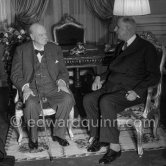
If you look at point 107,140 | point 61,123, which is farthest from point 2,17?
point 107,140

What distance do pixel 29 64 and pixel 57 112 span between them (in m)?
0.57

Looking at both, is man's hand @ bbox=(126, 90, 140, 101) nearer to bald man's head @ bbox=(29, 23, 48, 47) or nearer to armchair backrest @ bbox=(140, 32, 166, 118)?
armchair backrest @ bbox=(140, 32, 166, 118)

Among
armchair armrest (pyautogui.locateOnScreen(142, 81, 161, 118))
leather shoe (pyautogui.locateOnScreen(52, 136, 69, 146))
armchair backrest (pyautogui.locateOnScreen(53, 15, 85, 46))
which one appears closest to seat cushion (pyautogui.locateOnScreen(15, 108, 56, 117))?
leather shoe (pyautogui.locateOnScreen(52, 136, 69, 146))

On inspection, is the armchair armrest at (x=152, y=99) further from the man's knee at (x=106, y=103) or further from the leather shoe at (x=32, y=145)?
the leather shoe at (x=32, y=145)

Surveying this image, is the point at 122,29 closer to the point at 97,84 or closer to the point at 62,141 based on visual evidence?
the point at 97,84

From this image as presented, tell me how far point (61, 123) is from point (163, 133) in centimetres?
113

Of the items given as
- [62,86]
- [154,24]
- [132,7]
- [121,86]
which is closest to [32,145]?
[62,86]

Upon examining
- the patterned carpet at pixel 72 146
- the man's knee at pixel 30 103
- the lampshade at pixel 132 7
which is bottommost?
the patterned carpet at pixel 72 146

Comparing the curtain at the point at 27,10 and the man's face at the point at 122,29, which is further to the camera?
the curtain at the point at 27,10

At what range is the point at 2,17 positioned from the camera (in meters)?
5.59

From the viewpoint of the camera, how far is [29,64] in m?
3.93

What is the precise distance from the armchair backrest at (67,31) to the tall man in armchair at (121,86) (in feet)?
5.20

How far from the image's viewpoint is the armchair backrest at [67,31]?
5.38 m

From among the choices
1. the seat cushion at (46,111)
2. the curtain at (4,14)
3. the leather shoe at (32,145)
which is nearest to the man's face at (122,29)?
the seat cushion at (46,111)
